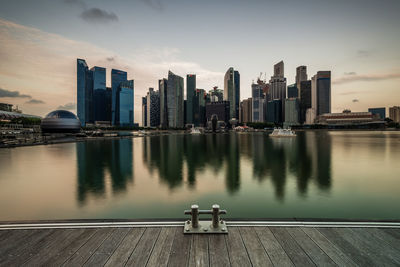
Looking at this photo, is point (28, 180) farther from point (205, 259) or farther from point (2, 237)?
point (205, 259)

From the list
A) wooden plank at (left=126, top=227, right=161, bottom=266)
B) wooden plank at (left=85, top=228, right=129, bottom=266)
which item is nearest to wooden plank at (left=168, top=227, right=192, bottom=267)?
wooden plank at (left=126, top=227, right=161, bottom=266)

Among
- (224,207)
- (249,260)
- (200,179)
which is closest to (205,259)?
(249,260)

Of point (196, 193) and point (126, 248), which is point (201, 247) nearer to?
point (126, 248)

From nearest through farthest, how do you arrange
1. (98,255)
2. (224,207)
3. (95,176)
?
→ (98,255)
(224,207)
(95,176)

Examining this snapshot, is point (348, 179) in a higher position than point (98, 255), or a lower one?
lower

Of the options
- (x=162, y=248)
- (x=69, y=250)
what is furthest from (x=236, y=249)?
(x=69, y=250)

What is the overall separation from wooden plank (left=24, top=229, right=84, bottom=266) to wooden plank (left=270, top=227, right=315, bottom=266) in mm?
7588

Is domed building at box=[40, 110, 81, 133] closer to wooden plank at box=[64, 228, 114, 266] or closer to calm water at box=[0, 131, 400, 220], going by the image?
calm water at box=[0, 131, 400, 220]

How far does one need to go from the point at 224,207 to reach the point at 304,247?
10709 millimetres

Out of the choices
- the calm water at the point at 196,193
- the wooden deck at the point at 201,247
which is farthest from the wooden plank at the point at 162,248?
the calm water at the point at 196,193

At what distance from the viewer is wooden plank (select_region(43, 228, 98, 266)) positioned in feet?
20.6

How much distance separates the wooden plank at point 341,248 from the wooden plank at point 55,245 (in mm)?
8933

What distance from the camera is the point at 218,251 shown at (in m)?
6.64

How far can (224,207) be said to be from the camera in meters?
17.2
